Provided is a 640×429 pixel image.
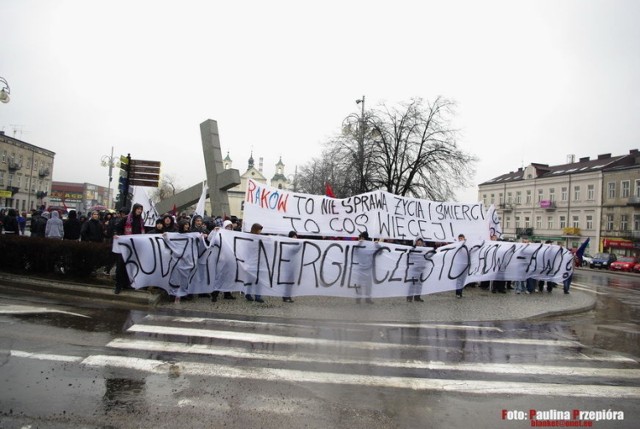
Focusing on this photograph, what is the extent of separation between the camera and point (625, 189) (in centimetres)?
5316

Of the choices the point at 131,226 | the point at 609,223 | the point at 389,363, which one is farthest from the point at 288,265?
the point at 609,223

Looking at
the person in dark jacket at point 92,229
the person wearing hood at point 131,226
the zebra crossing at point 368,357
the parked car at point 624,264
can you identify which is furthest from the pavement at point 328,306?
the parked car at point 624,264

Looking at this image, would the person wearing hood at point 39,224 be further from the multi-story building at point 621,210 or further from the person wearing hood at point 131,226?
the multi-story building at point 621,210

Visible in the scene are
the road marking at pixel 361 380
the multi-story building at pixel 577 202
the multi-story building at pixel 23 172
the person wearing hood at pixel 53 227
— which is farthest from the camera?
the multi-story building at pixel 23 172

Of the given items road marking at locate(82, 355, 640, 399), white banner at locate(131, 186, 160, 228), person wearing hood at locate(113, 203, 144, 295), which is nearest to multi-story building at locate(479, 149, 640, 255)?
white banner at locate(131, 186, 160, 228)

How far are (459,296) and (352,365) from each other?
719 cm

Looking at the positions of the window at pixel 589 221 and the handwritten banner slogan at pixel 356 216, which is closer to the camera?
the handwritten banner slogan at pixel 356 216

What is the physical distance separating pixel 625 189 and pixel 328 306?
57.6m

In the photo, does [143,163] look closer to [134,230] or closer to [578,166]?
[134,230]

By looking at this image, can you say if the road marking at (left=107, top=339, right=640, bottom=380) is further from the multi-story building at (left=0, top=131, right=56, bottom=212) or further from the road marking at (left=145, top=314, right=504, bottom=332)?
the multi-story building at (left=0, top=131, right=56, bottom=212)

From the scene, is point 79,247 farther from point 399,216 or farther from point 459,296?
point 459,296

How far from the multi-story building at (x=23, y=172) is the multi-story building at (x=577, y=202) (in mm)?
76771

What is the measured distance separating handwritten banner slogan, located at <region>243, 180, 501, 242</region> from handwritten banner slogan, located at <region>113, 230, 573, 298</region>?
1.70 m

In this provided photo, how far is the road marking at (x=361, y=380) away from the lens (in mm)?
4977
